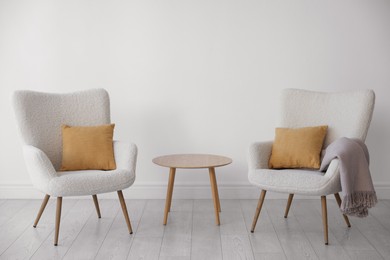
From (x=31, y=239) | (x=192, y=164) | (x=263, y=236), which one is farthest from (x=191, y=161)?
(x=31, y=239)

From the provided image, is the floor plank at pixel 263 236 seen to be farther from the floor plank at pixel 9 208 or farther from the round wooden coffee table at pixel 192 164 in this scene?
the floor plank at pixel 9 208

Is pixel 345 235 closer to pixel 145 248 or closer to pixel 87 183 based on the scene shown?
pixel 145 248

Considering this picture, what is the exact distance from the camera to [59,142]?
3338 mm

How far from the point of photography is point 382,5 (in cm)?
373

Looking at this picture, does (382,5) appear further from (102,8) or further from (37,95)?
(37,95)

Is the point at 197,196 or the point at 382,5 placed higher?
the point at 382,5

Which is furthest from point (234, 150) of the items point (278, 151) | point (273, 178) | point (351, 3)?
point (351, 3)

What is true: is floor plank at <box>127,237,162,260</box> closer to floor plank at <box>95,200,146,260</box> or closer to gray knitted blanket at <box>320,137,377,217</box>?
floor plank at <box>95,200,146,260</box>

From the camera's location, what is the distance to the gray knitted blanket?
2.77 meters

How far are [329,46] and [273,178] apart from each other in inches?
58.9

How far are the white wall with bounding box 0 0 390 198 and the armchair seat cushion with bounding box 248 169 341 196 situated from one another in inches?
37.6

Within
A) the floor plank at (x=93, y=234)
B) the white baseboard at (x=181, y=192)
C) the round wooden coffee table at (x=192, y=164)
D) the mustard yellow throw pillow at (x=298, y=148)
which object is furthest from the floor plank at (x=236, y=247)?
the white baseboard at (x=181, y=192)

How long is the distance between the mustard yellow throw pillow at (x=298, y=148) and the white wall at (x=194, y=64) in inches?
23.5

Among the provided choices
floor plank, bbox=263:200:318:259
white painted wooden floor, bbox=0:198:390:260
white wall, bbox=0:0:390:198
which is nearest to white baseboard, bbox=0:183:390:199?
white wall, bbox=0:0:390:198
